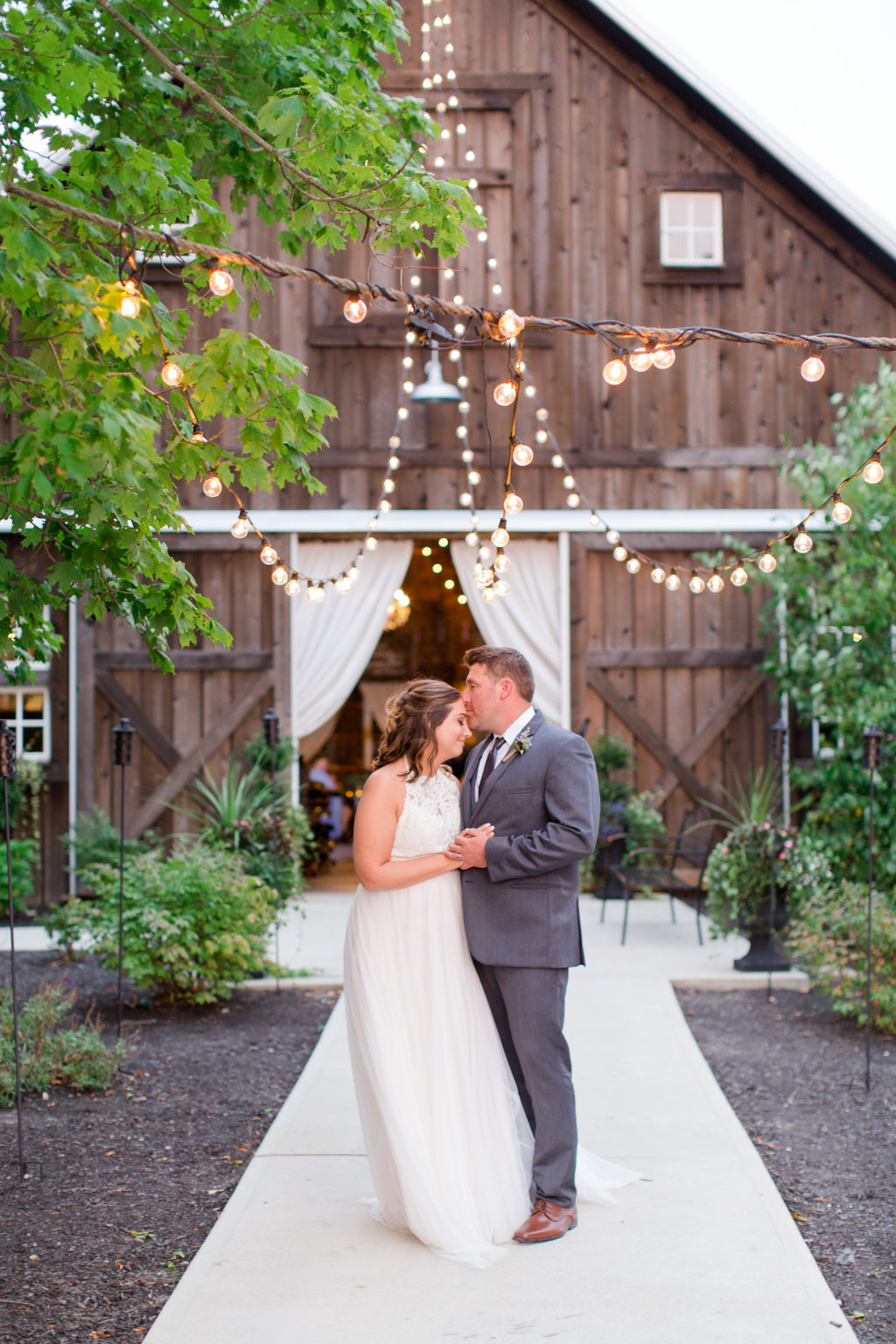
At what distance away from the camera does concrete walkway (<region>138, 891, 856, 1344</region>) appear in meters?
2.99

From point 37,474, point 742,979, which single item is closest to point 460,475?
point 742,979

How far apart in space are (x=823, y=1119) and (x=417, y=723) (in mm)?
2583

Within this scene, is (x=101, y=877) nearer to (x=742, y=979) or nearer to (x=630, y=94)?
(x=742, y=979)

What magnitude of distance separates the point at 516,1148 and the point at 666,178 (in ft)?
28.8

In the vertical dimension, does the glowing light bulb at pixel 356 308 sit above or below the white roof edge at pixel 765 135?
below

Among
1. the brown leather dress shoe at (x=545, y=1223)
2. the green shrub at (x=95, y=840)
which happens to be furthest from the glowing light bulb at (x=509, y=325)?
the green shrub at (x=95, y=840)

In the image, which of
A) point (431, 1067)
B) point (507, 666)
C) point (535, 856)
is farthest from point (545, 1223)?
point (507, 666)

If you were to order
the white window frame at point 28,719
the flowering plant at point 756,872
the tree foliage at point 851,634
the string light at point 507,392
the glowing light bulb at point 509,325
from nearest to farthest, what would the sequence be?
the glowing light bulb at point 509,325 < the string light at point 507,392 < the flowering plant at point 756,872 < the tree foliage at point 851,634 < the white window frame at point 28,719

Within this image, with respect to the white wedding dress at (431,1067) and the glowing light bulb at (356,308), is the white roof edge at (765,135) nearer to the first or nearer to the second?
the glowing light bulb at (356,308)

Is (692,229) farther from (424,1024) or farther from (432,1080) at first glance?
(432,1080)

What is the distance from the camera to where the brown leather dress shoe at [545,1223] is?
3479mm

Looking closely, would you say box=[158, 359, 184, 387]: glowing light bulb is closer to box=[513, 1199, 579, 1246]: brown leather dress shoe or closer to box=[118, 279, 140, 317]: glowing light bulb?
box=[118, 279, 140, 317]: glowing light bulb

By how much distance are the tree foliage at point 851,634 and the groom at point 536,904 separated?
5.03 m

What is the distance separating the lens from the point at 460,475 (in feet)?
32.5
